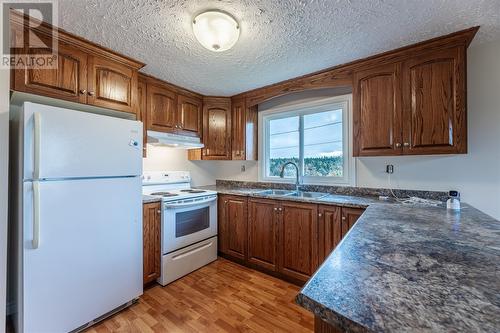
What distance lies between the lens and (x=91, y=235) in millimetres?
1636

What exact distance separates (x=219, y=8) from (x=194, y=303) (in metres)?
2.27

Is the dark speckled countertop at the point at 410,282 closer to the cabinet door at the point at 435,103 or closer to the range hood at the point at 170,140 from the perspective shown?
the cabinet door at the point at 435,103

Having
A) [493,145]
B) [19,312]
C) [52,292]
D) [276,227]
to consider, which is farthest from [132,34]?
[493,145]

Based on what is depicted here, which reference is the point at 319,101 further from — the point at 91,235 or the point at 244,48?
the point at 91,235

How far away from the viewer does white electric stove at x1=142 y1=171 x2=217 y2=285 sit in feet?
7.36

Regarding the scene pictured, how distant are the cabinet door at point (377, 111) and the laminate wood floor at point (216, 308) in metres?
1.53

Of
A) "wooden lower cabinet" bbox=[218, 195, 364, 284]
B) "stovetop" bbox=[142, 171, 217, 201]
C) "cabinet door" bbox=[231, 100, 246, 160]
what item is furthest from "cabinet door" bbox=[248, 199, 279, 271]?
"cabinet door" bbox=[231, 100, 246, 160]

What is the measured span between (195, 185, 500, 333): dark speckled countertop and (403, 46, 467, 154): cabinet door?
82cm

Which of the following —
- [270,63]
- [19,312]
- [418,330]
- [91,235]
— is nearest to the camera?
[418,330]

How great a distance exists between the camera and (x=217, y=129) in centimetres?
315

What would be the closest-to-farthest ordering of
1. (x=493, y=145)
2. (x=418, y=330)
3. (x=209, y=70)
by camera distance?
(x=418, y=330)
(x=493, y=145)
(x=209, y=70)

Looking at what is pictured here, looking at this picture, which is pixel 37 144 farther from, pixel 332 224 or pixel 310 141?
pixel 310 141

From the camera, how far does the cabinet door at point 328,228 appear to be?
1988 mm

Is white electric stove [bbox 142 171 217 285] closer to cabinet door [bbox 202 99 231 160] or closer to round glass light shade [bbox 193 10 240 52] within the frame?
cabinet door [bbox 202 99 231 160]
